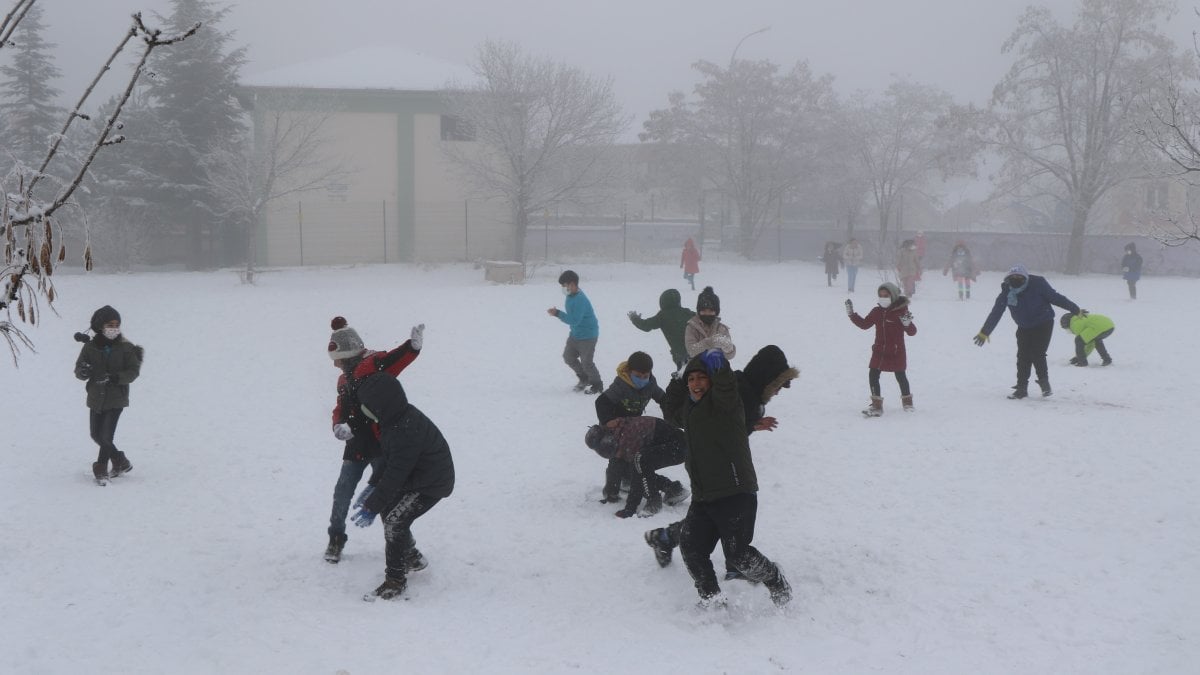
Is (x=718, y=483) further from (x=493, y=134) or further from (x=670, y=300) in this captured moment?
(x=493, y=134)

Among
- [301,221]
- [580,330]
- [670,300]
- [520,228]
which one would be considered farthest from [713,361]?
[301,221]

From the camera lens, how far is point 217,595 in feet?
20.1

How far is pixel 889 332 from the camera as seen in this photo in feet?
36.4

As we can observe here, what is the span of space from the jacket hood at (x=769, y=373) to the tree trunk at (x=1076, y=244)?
3335 centimetres

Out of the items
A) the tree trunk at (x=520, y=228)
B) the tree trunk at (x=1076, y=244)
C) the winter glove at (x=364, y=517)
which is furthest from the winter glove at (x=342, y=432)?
the tree trunk at (x=1076, y=244)

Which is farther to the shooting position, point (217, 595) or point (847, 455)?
point (847, 455)

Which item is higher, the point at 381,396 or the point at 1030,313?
the point at 1030,313

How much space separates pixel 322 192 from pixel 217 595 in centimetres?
3296

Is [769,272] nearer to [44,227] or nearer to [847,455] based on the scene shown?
[847,455]

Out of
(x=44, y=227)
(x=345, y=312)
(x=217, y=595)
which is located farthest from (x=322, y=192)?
(x=44, y=227)

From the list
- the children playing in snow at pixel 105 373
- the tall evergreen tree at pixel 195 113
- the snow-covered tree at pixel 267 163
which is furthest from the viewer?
the tall evergreen tree at pixel 195 113

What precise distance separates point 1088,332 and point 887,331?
4.61 m

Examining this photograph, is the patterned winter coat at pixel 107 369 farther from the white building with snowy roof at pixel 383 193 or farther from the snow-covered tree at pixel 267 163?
the white building with snowy roof at pixel 383 193

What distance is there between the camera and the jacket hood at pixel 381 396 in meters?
5.81
